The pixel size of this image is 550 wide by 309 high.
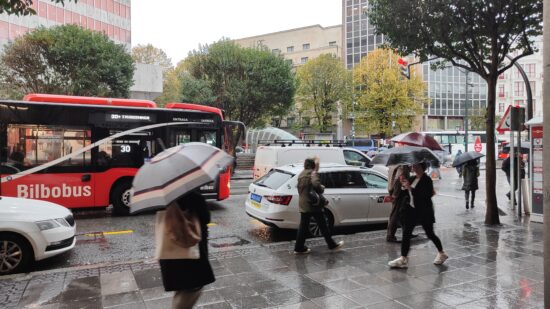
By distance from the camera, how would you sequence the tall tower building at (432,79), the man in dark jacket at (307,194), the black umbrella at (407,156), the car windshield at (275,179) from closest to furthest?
the black umbrella at (407,156) → the man in dark jacket at (307,194) → the car windshield at (275,179) → the tall tower building at (432,79)

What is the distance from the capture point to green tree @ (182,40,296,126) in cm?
3092

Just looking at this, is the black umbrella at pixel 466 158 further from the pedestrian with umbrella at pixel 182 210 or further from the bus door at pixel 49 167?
the pedestrian with umbrella at pixel 182 210

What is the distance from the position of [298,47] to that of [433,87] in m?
24.4

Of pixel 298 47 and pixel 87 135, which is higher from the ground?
pixel 298 47

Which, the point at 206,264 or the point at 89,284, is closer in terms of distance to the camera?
the point at 206,264

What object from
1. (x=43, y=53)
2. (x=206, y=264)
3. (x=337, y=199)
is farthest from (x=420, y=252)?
(x=43, y=53)

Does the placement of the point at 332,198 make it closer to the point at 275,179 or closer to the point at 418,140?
the point at 275,179

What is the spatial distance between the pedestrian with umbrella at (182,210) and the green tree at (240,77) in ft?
90.0

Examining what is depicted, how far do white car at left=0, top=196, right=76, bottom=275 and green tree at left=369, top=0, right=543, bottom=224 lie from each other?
8207 millimetres

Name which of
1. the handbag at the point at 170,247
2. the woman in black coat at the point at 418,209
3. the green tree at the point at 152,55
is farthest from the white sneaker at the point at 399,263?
the green tree at the point at 152,55

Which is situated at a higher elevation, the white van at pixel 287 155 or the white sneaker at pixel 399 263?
the white van at pixel 287 155

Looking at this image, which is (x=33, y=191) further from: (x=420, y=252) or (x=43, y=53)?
(x=43, y=53)

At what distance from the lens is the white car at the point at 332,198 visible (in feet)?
26.5

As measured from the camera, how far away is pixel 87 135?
35.1 feet
